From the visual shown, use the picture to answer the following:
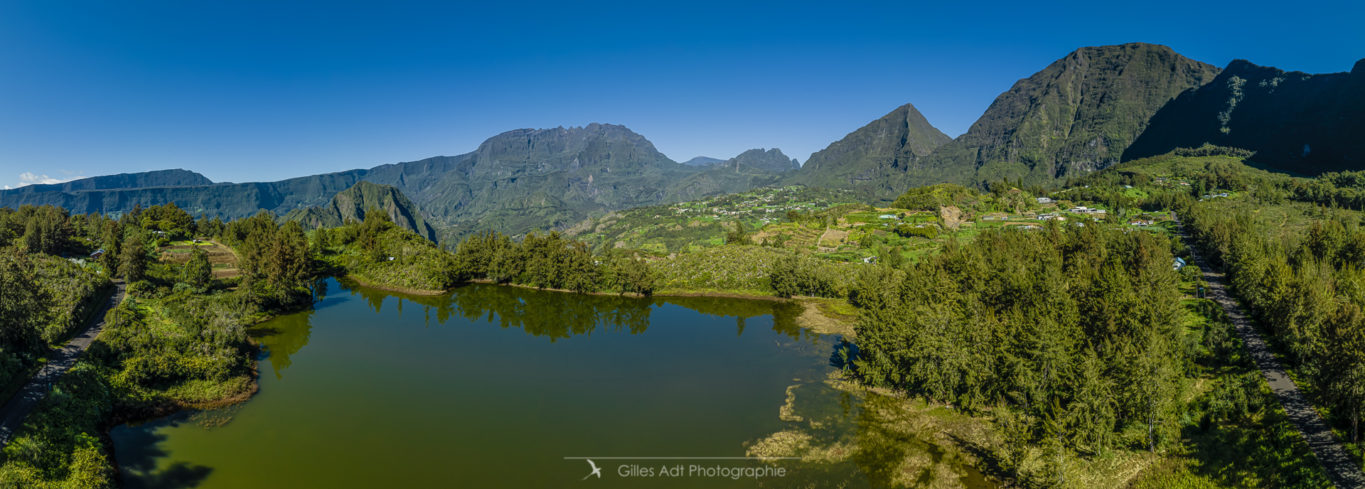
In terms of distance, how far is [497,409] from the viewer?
36125 mm

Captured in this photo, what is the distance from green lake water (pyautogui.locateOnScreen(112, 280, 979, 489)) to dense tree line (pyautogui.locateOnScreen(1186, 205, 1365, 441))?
20.0m

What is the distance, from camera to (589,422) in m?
34.4

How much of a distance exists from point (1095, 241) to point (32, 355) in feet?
335

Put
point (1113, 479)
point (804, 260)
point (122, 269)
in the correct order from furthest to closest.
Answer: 1. point (804, 260)
2. point (122, 269)
3. point (1113, 479)

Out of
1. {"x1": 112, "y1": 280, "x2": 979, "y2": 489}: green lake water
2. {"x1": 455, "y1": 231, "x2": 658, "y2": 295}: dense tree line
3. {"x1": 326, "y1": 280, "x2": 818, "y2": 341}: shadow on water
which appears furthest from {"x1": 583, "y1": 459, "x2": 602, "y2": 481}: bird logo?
{"x1": 455, "y1": 231, "x2": 658, "y2": 295}: dense tree line

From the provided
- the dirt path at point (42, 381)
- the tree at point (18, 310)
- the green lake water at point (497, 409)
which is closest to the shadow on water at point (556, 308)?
the green lake water at point (497, 409)

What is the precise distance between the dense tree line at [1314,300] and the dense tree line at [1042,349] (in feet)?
19.9

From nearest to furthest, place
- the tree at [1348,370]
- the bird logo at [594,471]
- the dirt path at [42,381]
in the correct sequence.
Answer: the tree at [1348,370]
the dirt path at [42,381]
the bird logo at [594,471]

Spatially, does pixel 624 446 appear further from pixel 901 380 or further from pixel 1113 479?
pixel 1113 479

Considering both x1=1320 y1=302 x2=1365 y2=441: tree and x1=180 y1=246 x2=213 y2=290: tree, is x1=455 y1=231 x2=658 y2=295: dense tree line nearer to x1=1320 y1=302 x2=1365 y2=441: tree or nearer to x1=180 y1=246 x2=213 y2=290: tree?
x1=180 y1=246 x2=213 y2=290: tree

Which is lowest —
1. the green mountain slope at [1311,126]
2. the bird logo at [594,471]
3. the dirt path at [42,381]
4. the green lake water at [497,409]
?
the bird logo at [594,471]

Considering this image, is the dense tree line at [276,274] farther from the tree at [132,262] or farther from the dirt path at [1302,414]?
the dirt path at [1302,414]

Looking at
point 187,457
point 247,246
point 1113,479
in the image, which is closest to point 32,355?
point 187,457

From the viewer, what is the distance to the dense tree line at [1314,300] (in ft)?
85.7
